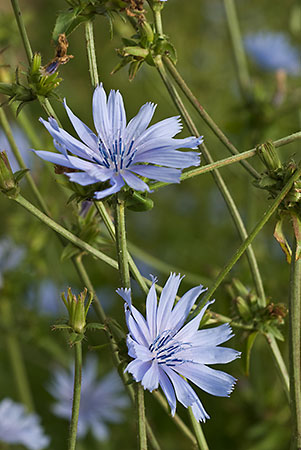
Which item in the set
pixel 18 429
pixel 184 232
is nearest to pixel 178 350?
pixel 18 429

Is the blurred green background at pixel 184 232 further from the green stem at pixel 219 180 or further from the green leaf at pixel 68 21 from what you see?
the green leaf at pixel 68 21

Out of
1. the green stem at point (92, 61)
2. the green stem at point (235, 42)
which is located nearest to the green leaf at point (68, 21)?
the green stem at point (92, 61)

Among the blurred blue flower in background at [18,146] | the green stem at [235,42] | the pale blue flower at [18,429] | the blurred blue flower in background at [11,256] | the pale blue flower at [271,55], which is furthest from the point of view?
the pale blue flower at [271,55]

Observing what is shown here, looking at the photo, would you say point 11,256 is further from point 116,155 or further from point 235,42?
point 116,155

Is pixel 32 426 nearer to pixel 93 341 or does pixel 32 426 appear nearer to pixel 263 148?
pixel 93 341

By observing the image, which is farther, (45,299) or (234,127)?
(45,299)

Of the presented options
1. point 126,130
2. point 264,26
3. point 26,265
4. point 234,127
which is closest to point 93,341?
point 26,265
